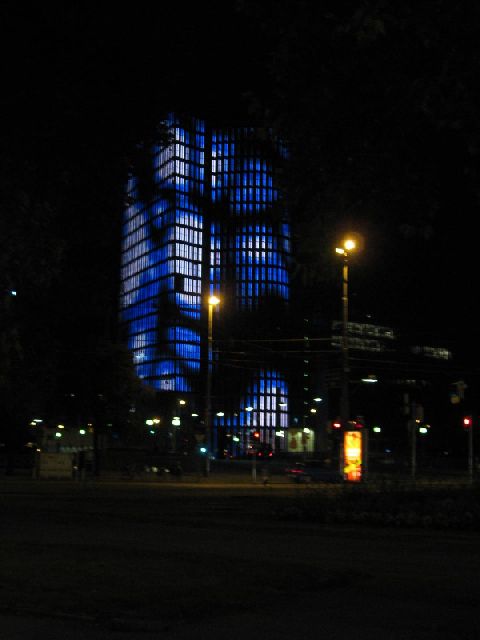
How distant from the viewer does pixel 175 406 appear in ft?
377

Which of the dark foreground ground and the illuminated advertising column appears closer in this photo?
the dark foreground ground

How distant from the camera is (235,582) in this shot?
10.6 metres

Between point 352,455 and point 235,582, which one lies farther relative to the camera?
point 352,455

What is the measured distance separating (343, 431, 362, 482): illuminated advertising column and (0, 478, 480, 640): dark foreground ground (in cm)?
1808

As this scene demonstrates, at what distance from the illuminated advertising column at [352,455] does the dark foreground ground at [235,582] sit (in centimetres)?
1808

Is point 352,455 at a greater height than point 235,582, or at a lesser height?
greater

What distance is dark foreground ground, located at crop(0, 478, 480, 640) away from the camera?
27.0ft

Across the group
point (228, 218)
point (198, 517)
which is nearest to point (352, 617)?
point (228, 218)

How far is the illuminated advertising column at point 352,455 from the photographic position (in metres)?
37.8

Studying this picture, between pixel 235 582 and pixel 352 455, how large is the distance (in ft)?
92.4

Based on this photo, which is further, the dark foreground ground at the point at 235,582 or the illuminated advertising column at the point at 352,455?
the illuminated advertising column at the point at 352,455

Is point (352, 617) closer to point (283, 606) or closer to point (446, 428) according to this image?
point (283, 606)

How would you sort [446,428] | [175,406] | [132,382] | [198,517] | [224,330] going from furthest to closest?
[175,406]
[224,330]
[446,428]
[132,382]
[198,517]

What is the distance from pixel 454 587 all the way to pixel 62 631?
17.5ft
